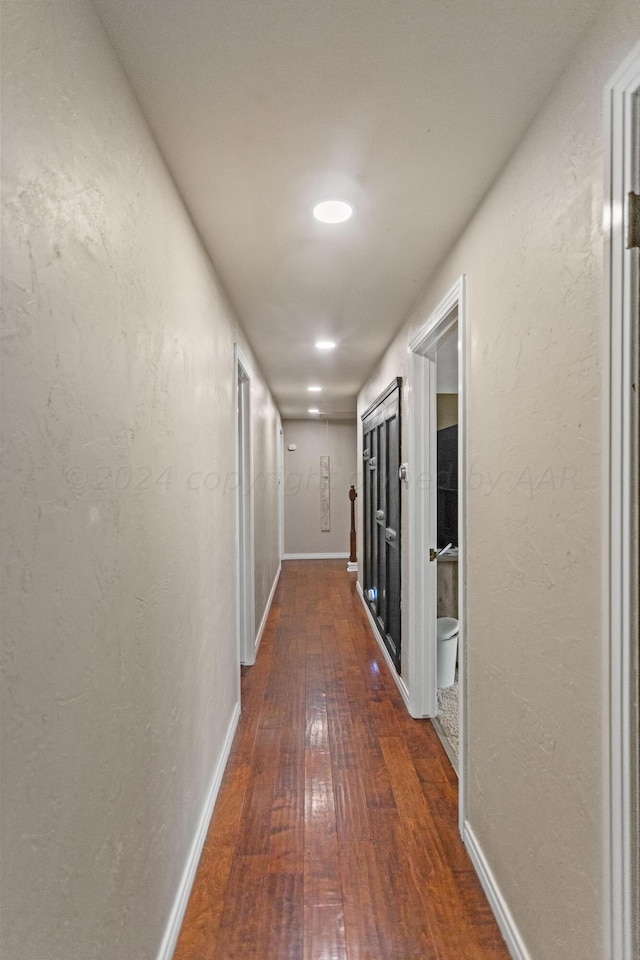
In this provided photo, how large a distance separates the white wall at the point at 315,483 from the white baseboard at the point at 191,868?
552 cm

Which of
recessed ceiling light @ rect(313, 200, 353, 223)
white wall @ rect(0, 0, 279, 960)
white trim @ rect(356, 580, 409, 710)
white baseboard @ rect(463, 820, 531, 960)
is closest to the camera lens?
white wall @ rect(0, 0, 279, 960)

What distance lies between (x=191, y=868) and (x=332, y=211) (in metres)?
2.28

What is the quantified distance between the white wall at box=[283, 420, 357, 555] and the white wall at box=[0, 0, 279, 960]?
6225 millimetres

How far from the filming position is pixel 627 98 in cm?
89

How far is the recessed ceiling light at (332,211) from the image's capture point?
65.0 inches

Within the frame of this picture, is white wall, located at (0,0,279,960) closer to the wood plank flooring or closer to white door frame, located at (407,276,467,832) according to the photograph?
the wood plank flooring

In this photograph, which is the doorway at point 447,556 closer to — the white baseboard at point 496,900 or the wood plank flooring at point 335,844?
the wood plank flooring at point 335,844

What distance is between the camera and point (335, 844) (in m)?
1.77

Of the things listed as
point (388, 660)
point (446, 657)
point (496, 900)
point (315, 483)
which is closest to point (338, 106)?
point (496, 900)

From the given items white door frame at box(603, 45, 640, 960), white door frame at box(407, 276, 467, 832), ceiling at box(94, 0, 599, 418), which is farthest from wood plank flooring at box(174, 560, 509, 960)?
ceiling at box(94, 0, 599, 418)

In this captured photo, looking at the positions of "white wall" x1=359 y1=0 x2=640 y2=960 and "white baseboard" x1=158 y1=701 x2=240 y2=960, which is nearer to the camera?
"white wall" x1=359 y1=0 x2=640 y2=960

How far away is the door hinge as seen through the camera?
34.8 inches

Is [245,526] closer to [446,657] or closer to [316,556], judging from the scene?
[446,657]

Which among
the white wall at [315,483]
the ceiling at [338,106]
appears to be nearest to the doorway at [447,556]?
the ceiling at [338,106]
